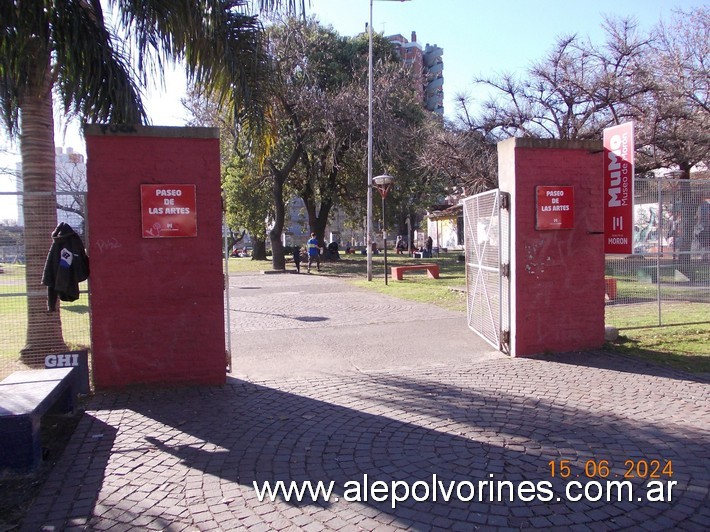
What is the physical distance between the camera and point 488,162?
19.8 meters

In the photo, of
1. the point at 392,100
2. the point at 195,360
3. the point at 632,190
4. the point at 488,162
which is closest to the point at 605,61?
the point at 488,162

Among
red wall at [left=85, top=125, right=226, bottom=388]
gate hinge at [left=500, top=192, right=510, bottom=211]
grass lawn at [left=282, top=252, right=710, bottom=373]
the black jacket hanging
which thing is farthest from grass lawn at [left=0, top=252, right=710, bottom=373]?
gate hinge at [left=500, top=192, right=510, bottom=211]

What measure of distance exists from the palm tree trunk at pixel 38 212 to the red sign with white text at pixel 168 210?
1.38m

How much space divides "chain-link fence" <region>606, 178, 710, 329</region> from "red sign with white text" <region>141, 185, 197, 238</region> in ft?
23.6

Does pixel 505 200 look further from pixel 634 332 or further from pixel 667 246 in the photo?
pixel 667 246

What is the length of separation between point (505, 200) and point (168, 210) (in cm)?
438

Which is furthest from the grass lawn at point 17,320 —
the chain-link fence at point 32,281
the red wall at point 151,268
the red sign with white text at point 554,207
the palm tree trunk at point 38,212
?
the red sign with white text at point 554,207

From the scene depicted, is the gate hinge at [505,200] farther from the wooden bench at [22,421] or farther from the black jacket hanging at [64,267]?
the wooden bench at [22,421]

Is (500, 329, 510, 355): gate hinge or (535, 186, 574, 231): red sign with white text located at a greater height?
(535, 186, 574, 231): red sign with white text

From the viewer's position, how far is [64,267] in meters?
5.63

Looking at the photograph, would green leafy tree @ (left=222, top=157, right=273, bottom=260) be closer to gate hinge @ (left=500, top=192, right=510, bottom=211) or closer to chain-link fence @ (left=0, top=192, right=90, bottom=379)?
chain-link fence @ (left=0, top=192, right=90, bottom=379)

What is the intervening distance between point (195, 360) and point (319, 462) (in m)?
2.59

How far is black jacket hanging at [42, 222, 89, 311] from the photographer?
18.4 feet

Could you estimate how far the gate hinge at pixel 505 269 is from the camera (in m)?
7.43
